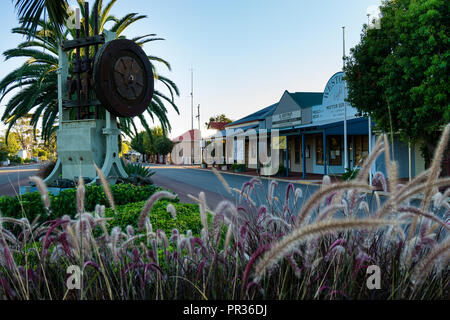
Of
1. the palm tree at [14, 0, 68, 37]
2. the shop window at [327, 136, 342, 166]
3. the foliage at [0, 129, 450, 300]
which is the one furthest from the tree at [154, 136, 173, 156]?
the foliage at [0, 129, 450, 300]

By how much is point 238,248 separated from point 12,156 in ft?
294

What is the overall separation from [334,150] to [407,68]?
15.2 metres

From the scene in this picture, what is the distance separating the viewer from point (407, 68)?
12195 millimetres

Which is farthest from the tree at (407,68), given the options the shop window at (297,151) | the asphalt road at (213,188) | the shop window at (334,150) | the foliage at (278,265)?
the shop window at (297,151)

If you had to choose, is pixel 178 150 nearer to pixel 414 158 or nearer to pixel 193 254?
pixel 414 158

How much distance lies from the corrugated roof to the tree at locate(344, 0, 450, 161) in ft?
41.1

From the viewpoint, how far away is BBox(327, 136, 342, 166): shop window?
26995mm

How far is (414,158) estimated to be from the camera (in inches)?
832

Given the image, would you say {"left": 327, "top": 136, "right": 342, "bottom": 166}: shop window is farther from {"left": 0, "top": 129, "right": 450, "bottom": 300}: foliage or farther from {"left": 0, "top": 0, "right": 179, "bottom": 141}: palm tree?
{"left": 0, "top": 129, "right": 450, "bottom": 300}: foliage

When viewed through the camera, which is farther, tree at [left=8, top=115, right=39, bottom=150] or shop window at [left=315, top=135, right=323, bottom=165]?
tree at [left=8, top=115, right=39, bottom=150]

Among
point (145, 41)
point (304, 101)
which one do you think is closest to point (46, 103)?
point (145, 41)

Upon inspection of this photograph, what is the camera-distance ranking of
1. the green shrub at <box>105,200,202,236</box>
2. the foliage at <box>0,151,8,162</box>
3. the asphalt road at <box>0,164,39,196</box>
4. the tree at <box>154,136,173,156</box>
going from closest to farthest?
the green shrub at <box>105,200,202,236</box>, the asphalt road at <box>0,164,39,196</box>, the foliage at <box>0,151,8,162</box>, the tree at <box>154,136,173,156</box>

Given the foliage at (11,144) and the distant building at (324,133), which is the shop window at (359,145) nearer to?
the distant building at (324,133)

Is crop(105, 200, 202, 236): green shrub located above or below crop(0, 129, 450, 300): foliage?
below
